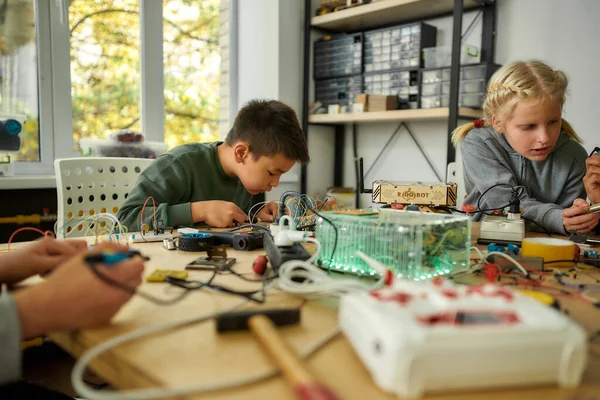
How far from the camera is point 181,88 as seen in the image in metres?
2.83

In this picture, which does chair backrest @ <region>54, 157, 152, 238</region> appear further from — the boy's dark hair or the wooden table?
the wooden table

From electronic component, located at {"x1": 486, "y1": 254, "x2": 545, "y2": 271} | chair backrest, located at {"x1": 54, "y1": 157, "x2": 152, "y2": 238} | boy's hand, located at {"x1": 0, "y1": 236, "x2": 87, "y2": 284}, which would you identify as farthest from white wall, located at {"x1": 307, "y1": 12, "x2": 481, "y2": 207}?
boy's hand, located at {"x1": 0, "y1": 236, "x2": 87, "y2": 284}

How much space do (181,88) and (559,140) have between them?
6.76 feet

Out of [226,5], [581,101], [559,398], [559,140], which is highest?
[226,5]

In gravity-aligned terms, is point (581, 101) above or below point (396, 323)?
above

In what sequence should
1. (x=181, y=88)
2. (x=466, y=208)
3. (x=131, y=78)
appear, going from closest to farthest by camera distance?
(x=466, y=208) → (x=131, y=78) → (x=181, y=88)

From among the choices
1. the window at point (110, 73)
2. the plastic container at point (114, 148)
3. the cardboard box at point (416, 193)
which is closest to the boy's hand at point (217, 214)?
the cardboard box at point (416, 193)

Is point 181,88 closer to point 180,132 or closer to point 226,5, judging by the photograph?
point 180,132

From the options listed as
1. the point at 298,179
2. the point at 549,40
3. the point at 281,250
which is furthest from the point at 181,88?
the point at 281,250

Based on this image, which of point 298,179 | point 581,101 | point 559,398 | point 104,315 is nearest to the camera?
point 559,398

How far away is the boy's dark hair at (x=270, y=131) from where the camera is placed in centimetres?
154

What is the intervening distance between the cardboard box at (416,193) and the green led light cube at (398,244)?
382 millimetres

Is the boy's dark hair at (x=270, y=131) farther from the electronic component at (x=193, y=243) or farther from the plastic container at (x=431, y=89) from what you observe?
the plastic container at (x=431, y=89)

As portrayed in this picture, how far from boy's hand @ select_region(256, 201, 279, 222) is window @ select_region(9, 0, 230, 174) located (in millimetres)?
1248
